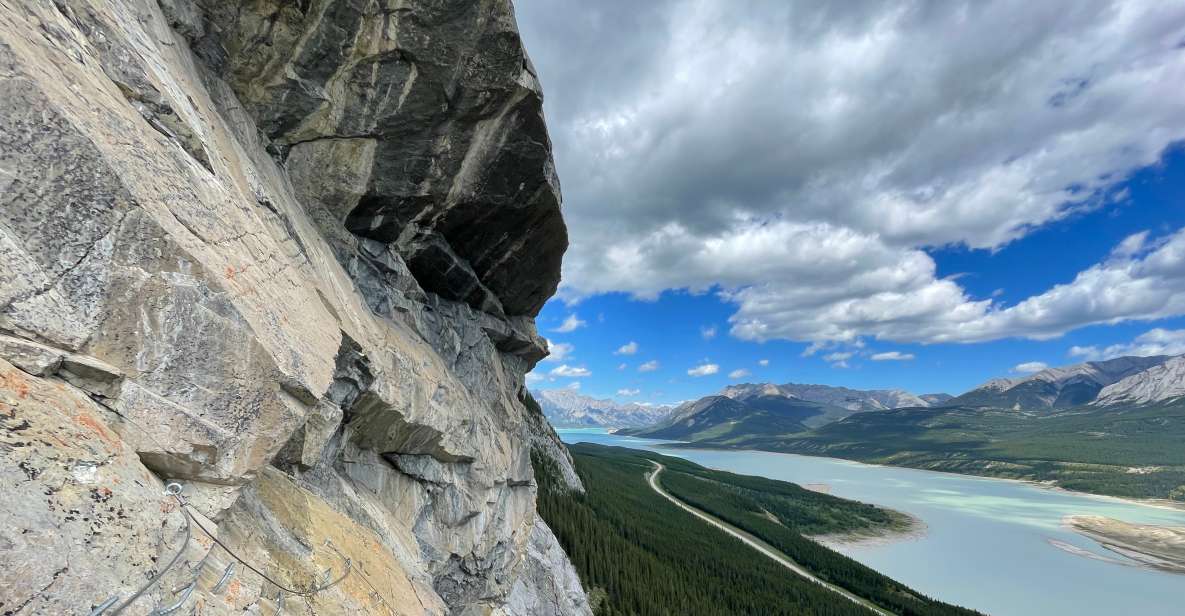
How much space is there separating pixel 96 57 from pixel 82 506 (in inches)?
274

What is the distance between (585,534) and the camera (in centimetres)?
4522

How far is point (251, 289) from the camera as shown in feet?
26.2

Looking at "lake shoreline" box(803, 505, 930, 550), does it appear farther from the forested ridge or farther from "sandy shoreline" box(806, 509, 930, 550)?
the forested ridge

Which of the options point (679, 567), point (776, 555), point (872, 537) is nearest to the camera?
point (679, 567)

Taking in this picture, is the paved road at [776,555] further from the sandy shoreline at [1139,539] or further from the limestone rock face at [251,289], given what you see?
the sandy shoreline at [1139,539]

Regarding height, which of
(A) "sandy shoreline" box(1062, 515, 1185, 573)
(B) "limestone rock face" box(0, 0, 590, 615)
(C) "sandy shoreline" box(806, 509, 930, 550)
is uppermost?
(B) "limestone rock face" box(0, 0, 590, 615)

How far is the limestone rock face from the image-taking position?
5105 mm

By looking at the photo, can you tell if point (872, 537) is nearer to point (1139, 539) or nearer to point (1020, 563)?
point (1020, 563)

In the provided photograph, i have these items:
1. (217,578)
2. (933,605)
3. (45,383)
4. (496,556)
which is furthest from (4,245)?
(933,605)

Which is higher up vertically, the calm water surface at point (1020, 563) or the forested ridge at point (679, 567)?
the forested ridge at point (679, 567)

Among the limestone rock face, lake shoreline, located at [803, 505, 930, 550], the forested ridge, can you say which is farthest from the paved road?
the limestone rock face

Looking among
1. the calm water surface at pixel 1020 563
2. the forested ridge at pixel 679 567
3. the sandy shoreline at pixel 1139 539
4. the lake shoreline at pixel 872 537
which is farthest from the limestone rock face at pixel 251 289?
the sandy shoreline at pixel 1139 539

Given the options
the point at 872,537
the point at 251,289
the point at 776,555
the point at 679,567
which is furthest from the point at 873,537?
the point at 251,289

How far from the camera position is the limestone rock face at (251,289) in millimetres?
5105
